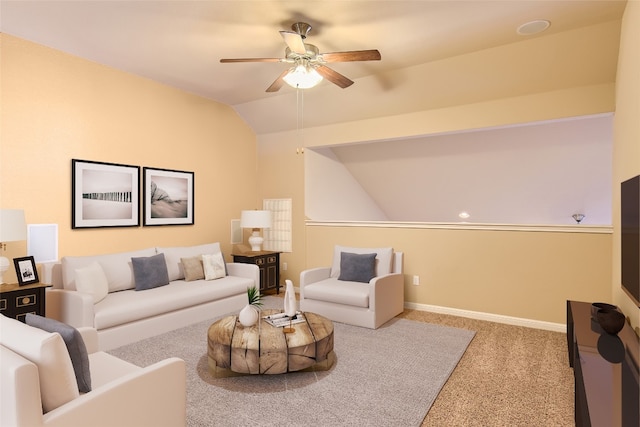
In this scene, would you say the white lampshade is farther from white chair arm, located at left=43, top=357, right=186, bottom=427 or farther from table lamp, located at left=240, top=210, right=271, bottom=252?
white chair arm, located at left=43, top=357, right=186, bottom=427

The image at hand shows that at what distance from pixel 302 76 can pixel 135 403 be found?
9.26ft

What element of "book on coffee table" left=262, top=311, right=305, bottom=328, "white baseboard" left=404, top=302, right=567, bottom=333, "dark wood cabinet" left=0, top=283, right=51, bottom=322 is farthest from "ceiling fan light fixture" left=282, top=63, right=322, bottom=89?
"white baseboard" left=404, top=302, right=567, bottom=333

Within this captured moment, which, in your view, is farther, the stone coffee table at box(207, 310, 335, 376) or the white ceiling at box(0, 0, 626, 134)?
the white ceiling at box(0, 0, 626, 134)

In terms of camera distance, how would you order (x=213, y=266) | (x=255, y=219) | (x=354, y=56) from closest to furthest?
(x=354, y=56) < (x=213, y=266) < (x=255, y=219)

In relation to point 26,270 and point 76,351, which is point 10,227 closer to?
point 26,270

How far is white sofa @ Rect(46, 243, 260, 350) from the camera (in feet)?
11.2

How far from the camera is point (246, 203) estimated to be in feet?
21.1

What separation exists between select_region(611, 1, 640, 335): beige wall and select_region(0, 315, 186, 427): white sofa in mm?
2832

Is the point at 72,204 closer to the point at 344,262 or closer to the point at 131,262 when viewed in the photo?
the point at 131,262

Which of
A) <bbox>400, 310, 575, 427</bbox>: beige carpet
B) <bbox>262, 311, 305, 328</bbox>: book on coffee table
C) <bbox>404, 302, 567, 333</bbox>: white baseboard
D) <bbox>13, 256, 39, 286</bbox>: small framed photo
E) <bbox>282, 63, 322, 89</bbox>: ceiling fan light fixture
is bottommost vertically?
<bbox>400, 310, 575, 427</bbox>: beige carpet

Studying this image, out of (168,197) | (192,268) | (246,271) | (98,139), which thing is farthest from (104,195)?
(246,271)

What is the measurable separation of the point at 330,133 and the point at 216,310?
10.3 feet

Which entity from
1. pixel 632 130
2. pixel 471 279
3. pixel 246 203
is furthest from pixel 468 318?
pixel 246 203

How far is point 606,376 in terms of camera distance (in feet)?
5.66
